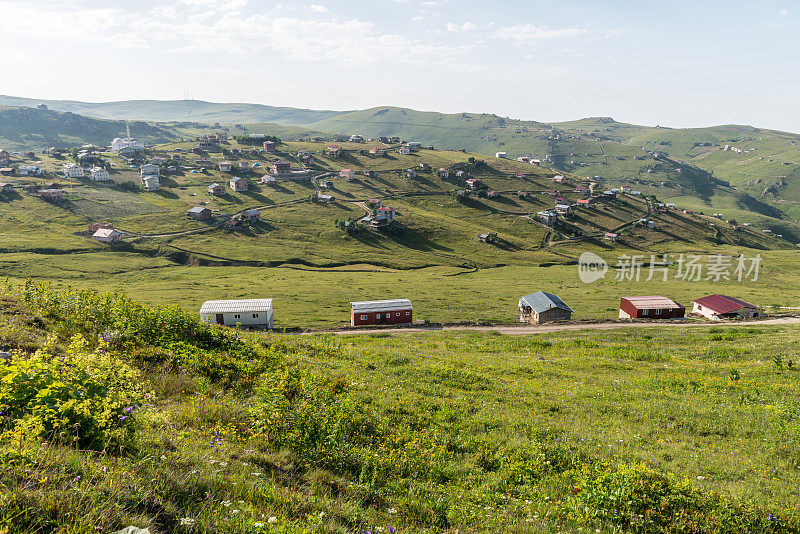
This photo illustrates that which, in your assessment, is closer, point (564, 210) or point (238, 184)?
point (238, 184)

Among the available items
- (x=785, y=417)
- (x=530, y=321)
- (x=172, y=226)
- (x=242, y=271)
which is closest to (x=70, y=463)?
(x=785, y=417)

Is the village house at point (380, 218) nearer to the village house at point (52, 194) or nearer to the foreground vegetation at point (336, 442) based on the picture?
the village house at point (52, 194)

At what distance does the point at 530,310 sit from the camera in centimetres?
5825

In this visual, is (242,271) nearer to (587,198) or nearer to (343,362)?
(343,362)

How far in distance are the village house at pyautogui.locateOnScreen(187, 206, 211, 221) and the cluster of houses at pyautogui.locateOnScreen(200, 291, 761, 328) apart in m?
83.9

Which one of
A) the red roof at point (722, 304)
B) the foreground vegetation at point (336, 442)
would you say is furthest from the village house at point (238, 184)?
the red roof at point (722, 304)

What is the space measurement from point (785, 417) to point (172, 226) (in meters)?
136

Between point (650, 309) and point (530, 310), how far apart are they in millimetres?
16978

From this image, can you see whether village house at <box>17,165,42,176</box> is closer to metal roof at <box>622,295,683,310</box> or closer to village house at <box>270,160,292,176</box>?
village house at <box>270,160,292,176</box>

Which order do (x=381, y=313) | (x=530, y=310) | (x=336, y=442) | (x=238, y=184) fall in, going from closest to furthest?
1. (x=336, y=442)
2. (x=381, y=313)
3. (x=530, y=310)
4. (x=238, y=184)

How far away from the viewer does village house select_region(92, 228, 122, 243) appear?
103 metres

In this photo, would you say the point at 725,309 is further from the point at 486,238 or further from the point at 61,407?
the point at 486,238

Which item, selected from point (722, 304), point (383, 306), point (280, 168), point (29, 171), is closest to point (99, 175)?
point (29, 171)

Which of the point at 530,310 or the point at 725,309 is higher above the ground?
the point at 725,309
